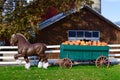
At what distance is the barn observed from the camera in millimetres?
30688

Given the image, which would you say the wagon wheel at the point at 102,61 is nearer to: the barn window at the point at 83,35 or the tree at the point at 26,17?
the tree at the point at 26,17

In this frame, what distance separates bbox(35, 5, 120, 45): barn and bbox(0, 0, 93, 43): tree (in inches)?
86.0

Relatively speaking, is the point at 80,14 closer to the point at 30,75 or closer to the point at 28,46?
the point at 28,46

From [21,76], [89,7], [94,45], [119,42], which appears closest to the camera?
[21,76]

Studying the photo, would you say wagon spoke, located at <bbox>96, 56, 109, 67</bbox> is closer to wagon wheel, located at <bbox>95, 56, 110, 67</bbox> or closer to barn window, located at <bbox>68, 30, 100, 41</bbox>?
wagon wheel, located at <bbox>95, 56, 110, 67</bbox>

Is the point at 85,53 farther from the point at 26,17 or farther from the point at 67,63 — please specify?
the point at 26,17

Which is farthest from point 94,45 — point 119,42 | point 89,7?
point 119,42

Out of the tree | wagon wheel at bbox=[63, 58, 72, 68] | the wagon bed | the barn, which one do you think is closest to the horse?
wagon wheel at bbox=[63, 58, 72, 68]

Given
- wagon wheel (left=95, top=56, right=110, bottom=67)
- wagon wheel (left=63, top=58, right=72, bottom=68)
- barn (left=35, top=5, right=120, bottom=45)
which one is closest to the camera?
wagon wheel (left=63, top=58, right=72, bottom=68)

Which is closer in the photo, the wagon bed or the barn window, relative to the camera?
the wagon bed

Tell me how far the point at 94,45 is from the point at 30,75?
19.3 feet

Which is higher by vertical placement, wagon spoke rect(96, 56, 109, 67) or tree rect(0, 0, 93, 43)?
tree rect(0, 0, 93, 43)

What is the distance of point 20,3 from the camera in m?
26.4

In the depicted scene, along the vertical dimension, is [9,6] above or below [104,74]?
above
